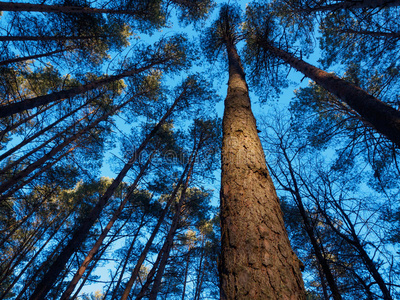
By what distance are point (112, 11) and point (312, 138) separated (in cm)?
860

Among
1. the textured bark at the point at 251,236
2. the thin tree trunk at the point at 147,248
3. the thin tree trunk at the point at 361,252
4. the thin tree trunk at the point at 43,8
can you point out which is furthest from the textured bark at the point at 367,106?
the thin tree trunk at the point at 43,8

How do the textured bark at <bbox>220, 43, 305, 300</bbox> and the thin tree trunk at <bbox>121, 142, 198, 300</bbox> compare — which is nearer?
the textured bark at <bbox>220, 43, 305, 300</bbox>

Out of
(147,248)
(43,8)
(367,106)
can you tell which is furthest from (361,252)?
(43,8)

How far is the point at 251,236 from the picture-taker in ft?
3.43

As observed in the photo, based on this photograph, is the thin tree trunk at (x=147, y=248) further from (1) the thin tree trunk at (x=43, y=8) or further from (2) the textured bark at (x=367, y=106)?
(1) the thin tree trunk at (x=43, y=8)

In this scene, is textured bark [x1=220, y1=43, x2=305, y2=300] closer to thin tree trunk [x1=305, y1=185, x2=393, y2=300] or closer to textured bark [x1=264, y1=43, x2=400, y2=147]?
textured bark [x1=264, y1=43, x2=400, y2=147]

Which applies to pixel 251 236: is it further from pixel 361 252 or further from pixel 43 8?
pixel 43 8

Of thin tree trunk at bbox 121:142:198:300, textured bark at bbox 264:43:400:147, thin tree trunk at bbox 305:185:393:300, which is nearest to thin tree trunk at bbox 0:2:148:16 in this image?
thin tree trunk at bbox 121:142:198:300

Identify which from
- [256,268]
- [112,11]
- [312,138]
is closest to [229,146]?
[256,268]

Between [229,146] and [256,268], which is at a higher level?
[229,146]

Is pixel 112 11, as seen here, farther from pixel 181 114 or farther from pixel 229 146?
pixel 229 146

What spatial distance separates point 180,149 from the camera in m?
9.21

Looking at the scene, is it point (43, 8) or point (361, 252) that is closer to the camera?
point (361, 252)

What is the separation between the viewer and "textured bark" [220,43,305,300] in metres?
0.83
